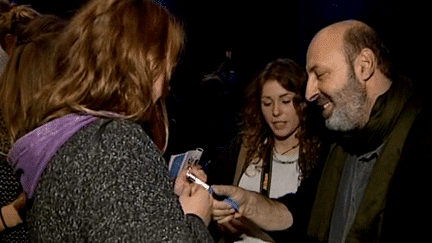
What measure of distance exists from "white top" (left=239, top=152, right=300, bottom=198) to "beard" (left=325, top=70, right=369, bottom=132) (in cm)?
75

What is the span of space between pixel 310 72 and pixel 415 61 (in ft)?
1.51

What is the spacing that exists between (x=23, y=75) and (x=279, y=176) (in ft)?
5.53

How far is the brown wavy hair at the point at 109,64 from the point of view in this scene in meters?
1.09

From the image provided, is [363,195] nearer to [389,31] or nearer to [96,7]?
[389,31]

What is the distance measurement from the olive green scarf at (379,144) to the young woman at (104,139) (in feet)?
2.73

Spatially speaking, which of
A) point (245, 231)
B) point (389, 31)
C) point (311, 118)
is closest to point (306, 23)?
point (311, 118)

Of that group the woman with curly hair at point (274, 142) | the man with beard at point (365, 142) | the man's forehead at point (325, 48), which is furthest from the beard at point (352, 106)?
the woman with curly hair at point (274, 142)

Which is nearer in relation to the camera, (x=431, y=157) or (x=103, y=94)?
(x=103, y=94)

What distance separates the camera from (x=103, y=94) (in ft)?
3.58

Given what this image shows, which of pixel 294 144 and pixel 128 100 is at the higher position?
pixel 128 100

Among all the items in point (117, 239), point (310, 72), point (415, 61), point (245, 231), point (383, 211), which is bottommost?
point (245, 231)

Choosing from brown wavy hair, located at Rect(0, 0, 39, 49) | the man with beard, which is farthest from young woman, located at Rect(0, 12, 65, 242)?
the man with beard

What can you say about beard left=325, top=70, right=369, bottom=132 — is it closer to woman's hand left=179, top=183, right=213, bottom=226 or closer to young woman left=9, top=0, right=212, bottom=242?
woman's hand left=179, top=183, right=213, bottom=226

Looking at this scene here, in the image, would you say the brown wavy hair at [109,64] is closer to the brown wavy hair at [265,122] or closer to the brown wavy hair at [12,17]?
the brown wavy hair at [12,17]
